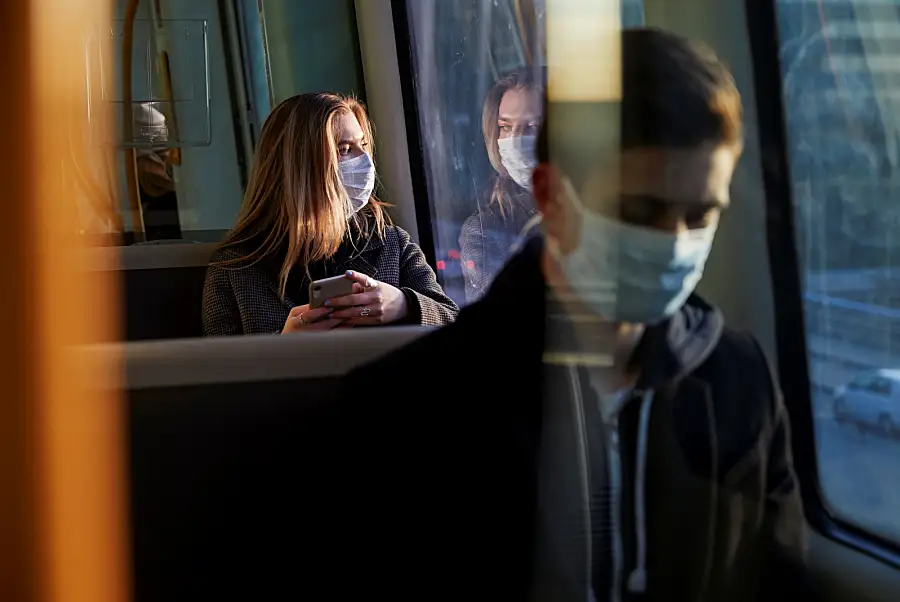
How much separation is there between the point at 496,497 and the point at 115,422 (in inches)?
15.5

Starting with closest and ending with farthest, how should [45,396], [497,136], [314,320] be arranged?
[45,396] → [497,136] → [314,320]

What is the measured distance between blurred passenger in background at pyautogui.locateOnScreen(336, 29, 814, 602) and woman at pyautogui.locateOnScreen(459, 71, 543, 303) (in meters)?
0.13

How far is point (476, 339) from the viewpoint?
107 centimetres

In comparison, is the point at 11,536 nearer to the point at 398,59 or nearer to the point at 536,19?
the point at 536,19

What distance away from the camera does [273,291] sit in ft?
7.20

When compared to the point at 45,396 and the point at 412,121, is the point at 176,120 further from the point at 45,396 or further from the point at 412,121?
the point at 45,396

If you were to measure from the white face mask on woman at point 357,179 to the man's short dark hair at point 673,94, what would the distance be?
1.29m

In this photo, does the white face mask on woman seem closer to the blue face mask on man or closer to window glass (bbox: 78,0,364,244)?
window glass (bbox: 78,0,364,244)

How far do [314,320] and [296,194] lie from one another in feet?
1.16

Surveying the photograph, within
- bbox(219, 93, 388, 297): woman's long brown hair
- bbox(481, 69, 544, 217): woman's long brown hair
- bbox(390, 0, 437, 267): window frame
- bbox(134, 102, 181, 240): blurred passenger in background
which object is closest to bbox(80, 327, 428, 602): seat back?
bbox(481, 69, 544, 217): woman's long brown hair

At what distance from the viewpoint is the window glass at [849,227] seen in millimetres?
1097

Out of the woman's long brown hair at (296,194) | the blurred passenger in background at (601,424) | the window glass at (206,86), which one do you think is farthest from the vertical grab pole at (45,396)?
the window glass at (206,86)

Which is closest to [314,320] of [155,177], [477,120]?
[477,120]

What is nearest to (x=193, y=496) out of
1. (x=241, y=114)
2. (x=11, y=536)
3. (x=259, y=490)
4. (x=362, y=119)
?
(x=259, y=490)
